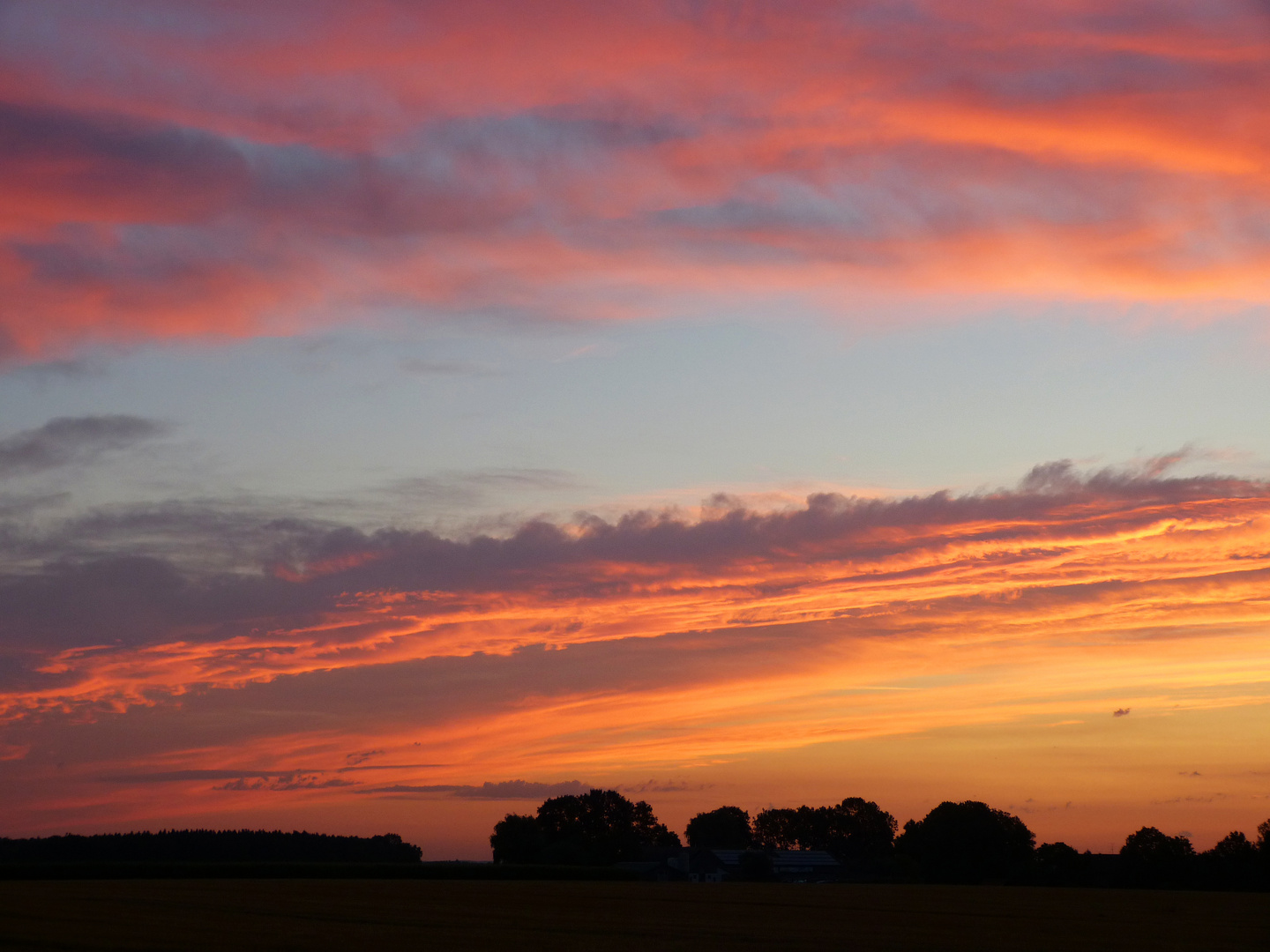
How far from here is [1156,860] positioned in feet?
463

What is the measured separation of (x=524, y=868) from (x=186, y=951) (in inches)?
3943

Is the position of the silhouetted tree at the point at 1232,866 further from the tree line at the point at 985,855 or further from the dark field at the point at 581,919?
the dark field at the point at 581,919

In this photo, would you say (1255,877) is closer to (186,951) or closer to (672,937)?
(672,937)

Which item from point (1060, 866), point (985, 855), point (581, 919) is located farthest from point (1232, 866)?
point (581, 919)

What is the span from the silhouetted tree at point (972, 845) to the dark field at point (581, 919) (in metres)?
92.2

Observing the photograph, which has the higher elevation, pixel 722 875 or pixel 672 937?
pixel 672 937

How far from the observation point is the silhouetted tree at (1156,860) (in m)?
137

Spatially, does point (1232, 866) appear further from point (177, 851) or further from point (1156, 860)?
point (177, 851)

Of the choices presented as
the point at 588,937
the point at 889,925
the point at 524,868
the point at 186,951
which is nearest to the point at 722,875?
the point at 524,868

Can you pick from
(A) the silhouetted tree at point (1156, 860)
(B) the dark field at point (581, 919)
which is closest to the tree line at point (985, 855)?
(A) the silhouetted tree at point (1156, 860)

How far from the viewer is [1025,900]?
85.2 m

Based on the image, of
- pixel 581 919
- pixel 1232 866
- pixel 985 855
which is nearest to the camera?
pixel 581 919

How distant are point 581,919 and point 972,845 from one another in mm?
141200

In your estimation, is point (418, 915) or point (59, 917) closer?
point (59, 917)
